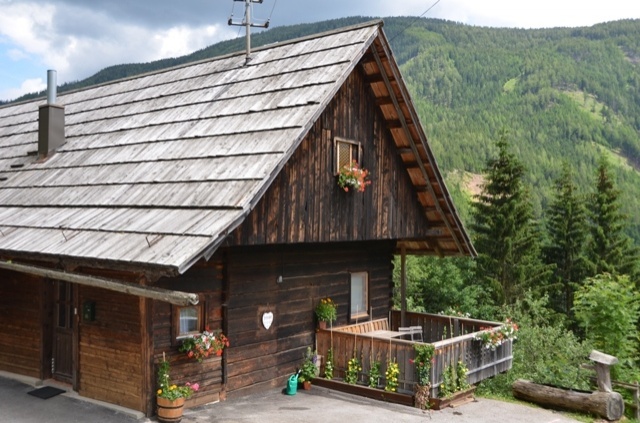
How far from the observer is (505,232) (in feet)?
123

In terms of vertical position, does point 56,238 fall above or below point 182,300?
above

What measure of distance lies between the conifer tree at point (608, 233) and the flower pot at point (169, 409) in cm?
3740

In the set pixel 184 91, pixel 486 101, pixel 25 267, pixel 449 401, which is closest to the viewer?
pixel 25 267

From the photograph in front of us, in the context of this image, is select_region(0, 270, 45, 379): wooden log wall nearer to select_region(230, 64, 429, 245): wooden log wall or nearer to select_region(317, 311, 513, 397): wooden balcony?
select_region(230, 64, 429, 245): wooden log wall

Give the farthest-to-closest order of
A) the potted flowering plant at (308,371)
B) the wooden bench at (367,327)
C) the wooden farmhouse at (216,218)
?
the wooden bench at (367,327)
the potted flowering plant at (308,371)
the wooden farmhouse at (216,218)

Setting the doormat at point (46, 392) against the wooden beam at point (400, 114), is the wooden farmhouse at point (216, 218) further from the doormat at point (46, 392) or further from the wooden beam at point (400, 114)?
the doormat at point (46, 392)

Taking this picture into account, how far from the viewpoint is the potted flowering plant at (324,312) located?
13.2 m

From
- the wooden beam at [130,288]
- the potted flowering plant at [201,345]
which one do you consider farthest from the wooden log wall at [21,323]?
the potted flowering plant at [201,345]

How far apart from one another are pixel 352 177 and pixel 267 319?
10.3 ft

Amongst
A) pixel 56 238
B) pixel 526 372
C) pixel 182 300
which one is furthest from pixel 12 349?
pixel 526 372

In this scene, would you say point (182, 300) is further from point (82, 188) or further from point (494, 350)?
point (494, 350)

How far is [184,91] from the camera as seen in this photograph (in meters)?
14.8

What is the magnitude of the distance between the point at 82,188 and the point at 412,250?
8419 millimetres

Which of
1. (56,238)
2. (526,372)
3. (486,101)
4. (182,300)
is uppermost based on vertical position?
(486,101)
